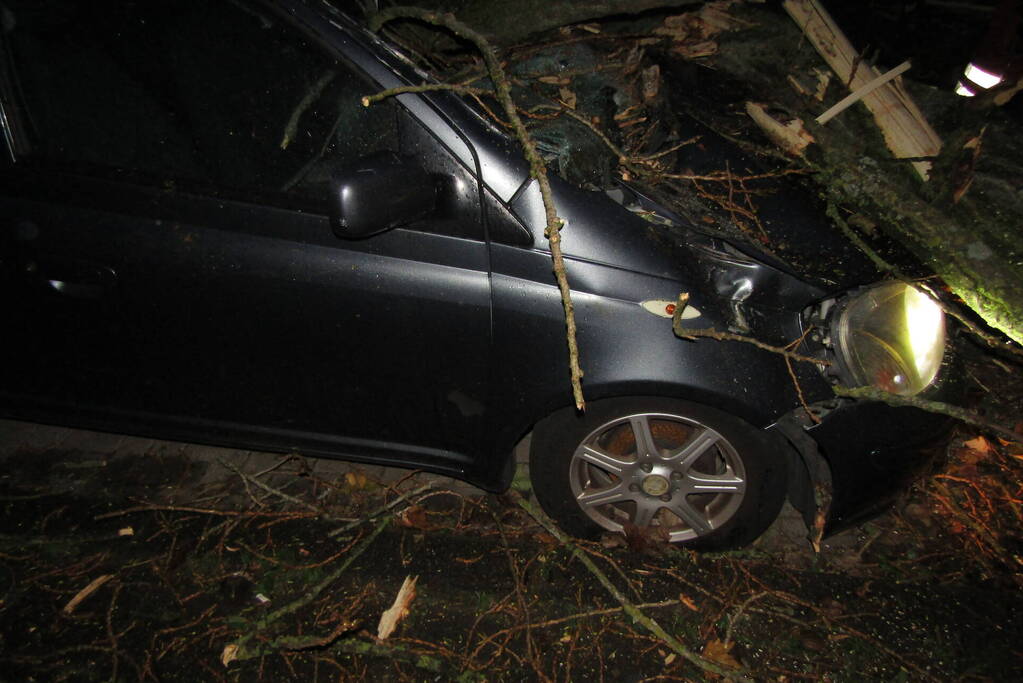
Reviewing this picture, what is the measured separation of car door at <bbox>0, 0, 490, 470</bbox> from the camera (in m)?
1.95

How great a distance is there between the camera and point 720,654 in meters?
2.10

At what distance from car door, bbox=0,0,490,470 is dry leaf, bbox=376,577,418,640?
2.34 ft

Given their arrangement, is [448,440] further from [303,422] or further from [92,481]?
[92,481]

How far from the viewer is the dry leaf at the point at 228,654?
2.08 meters

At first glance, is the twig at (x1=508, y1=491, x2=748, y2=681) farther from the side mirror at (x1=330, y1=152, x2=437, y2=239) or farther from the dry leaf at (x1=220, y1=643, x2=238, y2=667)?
the side mirror at (x1=330, y1=152, x2=437, y2=239)

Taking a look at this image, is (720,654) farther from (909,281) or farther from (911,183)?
(911,183)

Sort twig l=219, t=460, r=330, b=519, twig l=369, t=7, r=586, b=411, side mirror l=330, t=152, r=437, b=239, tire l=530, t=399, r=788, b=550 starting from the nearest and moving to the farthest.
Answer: side mirror l=330, t=152, r=437, b=239
twig l=369, t=7, r=586, b=411
tire l=530, t=399, r=788, b=550
twig l=219, t=460, r=330, b=519

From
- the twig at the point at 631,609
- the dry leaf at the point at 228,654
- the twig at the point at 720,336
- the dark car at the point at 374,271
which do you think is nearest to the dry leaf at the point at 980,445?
the dark car at the point at 374,271

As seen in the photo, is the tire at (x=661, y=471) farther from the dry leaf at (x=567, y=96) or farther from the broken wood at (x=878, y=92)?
the broken wood at (x=878, y=92)

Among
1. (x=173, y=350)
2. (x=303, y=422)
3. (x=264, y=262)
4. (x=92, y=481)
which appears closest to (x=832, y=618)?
(x=303, y=422)

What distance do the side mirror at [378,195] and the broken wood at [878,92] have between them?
217 cm

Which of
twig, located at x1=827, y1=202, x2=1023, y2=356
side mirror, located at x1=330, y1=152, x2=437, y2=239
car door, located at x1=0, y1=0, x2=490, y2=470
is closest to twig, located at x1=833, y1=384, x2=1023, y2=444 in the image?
twig, located at x1=827, y1=202, x2=1023, y2=356

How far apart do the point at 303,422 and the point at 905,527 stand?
252 centimetres

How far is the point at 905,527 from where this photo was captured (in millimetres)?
2555
